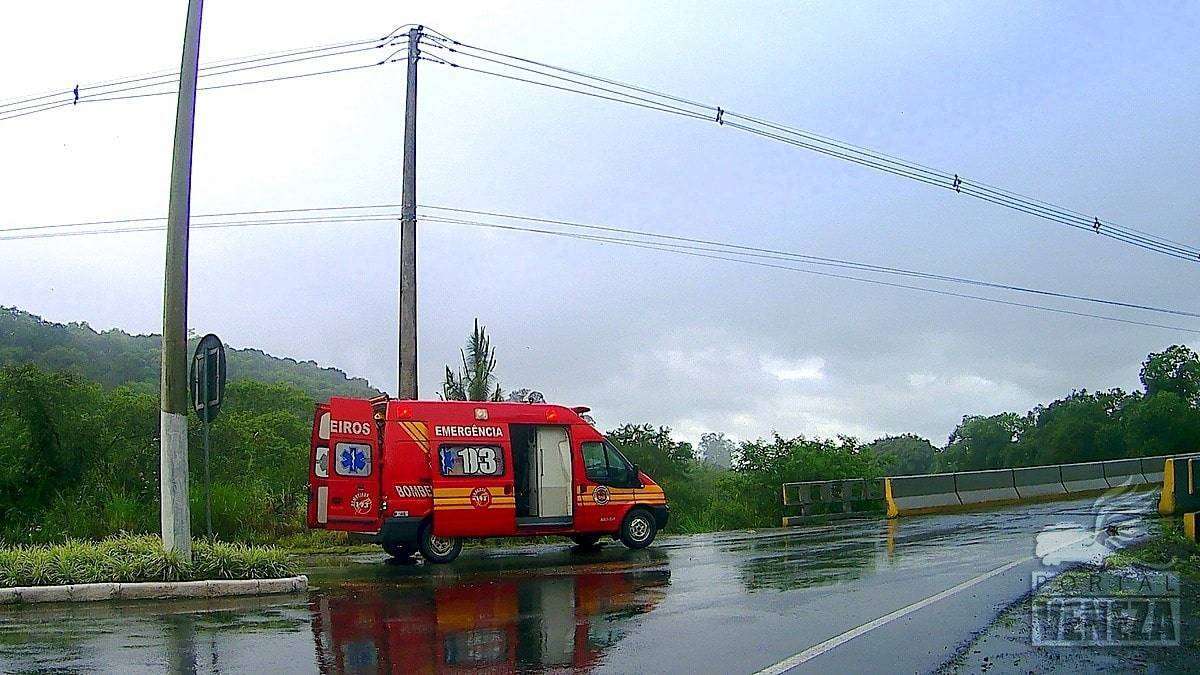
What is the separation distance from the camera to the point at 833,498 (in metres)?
26.8

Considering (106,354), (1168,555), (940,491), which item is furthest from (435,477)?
(106,354)

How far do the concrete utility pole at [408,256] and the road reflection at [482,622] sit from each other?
6270 mm

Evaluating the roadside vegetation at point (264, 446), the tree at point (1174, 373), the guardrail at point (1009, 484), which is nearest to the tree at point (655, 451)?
the roadside vegetation at point (264, 446)

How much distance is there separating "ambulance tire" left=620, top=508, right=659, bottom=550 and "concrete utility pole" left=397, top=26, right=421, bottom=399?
4569 mm

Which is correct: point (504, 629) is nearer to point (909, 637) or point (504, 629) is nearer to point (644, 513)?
point (909, 637)

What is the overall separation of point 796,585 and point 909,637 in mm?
3588

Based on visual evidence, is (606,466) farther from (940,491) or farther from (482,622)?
(940,491)

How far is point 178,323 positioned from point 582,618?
6375mm

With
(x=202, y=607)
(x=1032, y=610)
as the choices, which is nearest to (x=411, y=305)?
(x=202, y=607)

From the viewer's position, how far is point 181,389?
42.6 feet

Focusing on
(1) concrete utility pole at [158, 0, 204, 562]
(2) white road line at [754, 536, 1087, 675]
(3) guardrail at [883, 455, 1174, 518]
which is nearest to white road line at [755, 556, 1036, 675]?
(2) white road line at [754, 536, 1087, 675]

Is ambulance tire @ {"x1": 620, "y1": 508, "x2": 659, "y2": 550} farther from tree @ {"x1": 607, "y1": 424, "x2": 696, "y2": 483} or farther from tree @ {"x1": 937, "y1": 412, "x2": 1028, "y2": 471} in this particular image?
tree @ {"x1": 937, "y1": 412, "x2": 1028, "y2": 471}
